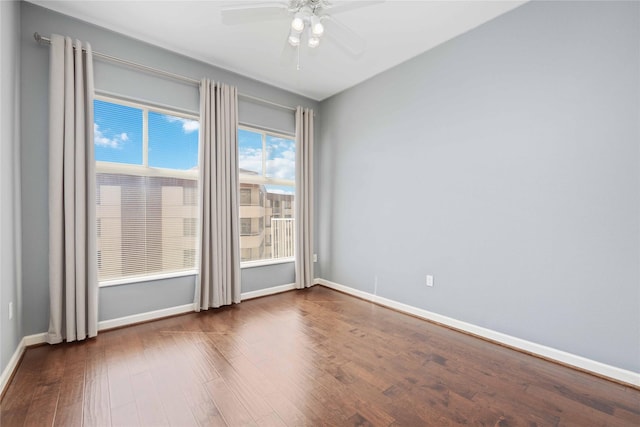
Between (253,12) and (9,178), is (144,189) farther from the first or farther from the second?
(253,12)

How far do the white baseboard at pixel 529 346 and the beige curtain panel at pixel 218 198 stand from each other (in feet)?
6.57

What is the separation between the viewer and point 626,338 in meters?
1.94

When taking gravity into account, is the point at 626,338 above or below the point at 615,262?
below

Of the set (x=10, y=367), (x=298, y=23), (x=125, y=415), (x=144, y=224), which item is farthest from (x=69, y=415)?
(x=298, y=23)

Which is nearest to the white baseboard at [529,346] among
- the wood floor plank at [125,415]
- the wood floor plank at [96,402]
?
the wood floor plank at [125,415]

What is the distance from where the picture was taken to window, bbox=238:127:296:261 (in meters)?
3.85

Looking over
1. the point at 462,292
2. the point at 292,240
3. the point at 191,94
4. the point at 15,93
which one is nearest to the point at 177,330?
the point at 292,240

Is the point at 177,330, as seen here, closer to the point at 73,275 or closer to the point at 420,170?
the point at 73,275

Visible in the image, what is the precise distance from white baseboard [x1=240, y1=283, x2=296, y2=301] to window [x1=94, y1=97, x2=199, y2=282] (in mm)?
812

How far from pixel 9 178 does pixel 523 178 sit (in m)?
4.11

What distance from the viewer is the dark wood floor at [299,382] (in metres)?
1.61

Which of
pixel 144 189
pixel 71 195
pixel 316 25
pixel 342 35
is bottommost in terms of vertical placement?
pixel 71 195

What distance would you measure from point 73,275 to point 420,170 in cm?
359

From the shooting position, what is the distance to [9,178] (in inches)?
80.9
